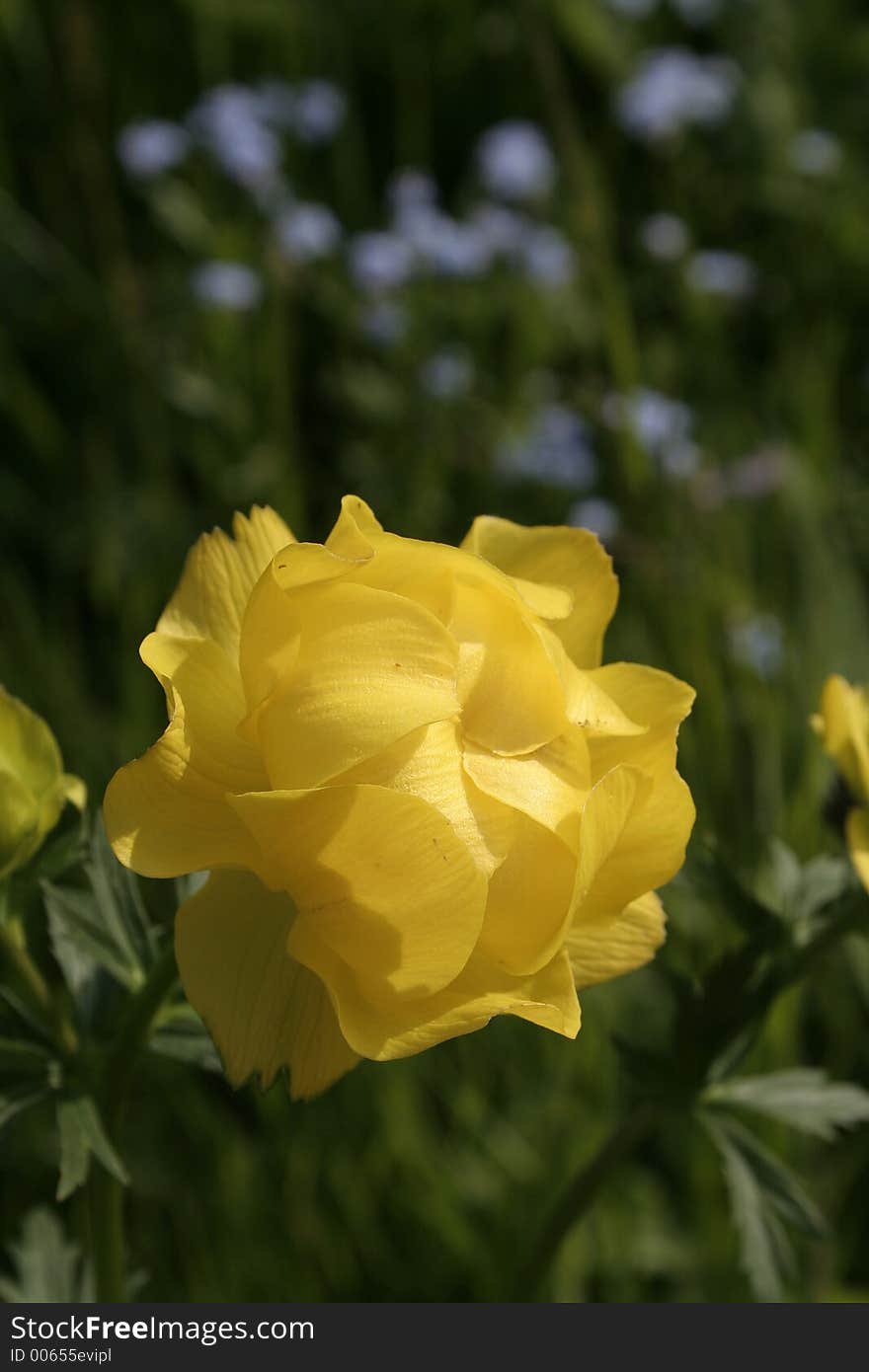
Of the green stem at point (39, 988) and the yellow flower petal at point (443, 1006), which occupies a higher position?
the yellow flower petal at point (443, 1006)

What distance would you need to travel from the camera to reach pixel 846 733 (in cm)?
71

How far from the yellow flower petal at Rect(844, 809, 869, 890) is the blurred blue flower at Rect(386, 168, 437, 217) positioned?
1.36 meters

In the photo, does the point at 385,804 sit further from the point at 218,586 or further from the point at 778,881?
the point at 778,881

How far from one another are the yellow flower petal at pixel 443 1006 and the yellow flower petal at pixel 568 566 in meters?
0.16

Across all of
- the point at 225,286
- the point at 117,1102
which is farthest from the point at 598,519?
the point at 117,1102

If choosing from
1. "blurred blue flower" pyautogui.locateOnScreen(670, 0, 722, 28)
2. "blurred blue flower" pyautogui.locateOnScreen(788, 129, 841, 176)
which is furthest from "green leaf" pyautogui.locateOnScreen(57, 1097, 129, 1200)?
"blurred blue flower" pyautogui.locateOnScreen(670, 0, 722, 28)

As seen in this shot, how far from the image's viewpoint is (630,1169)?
1.32m

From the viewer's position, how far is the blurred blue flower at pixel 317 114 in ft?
6.19

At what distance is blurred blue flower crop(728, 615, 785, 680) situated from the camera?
1405 mm

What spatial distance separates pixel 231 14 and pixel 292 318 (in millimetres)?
499

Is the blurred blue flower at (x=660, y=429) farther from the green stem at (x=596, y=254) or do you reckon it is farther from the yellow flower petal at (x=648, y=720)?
the yellow flower petal at (x=648, y=720)

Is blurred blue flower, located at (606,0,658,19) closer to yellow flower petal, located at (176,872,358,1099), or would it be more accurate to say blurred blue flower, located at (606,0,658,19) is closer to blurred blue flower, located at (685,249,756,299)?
blurred blue flower, located at (685,249,756,299)

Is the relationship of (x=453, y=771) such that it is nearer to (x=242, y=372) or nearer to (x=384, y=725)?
Result: (x=384, y=725)

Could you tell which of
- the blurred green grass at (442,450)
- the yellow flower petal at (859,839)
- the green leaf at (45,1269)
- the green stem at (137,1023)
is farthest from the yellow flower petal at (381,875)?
the blurred green grass at (442,450)
